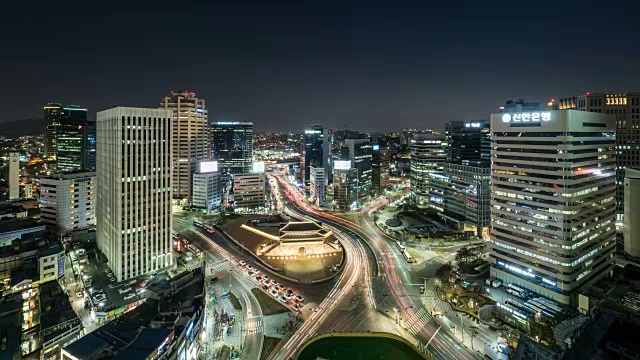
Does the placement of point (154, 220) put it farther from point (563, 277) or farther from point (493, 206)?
point (563, 277)

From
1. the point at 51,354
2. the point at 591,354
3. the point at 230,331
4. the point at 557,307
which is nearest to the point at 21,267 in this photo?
the point at 51,354

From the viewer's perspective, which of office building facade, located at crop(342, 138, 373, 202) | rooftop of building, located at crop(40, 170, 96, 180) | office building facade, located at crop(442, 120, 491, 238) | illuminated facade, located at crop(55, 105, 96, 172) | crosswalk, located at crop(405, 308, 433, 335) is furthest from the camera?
illuminated facade, located at crop(55, 105, 96, 172)

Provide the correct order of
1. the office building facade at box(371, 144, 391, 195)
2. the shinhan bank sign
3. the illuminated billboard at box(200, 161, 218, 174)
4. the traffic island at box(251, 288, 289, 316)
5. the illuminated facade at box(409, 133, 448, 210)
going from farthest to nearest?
1. the office building facade at box(371, 144, 391, 195)
2. the illuminated facade at box(409, 133, 448, 210)
3. the illuminated billboard at box(200, 161, 218, 174)
4. the shinhan bank sign
5. the traffic island at box(251, 288, 289, 316)

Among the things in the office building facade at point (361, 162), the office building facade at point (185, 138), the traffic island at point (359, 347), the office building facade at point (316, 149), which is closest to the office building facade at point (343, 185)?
the office building facade at point (361, 162)

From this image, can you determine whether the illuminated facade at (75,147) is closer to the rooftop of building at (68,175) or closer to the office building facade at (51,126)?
the office building facade at (51,126)

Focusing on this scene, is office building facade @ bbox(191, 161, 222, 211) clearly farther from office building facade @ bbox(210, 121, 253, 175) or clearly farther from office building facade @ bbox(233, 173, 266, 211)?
office building facade @ bbox(210, 121, 253, 175)

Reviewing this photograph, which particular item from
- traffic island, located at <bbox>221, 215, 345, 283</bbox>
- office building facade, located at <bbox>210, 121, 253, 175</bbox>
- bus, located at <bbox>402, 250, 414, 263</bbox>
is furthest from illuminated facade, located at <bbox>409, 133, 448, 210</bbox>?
office building facade, located at <bbox>210, 121, 253, 175</bbox>

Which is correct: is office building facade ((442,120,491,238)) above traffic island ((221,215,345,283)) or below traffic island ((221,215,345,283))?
above
